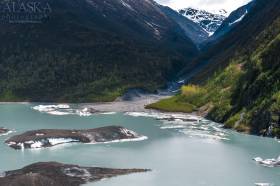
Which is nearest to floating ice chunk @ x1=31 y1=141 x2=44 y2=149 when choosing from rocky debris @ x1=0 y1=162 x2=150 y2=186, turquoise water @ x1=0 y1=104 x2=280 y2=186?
turquoise water @ x1=0 y1=104 x2=280 y2=186

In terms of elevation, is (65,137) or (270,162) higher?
(65,137)

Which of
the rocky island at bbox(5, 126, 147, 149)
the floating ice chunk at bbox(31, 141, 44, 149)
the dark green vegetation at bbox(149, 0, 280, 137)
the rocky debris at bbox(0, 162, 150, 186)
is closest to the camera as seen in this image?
the rocky debris at bbox(0, 162, 150, 186)

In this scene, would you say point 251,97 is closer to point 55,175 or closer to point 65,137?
point 65,137

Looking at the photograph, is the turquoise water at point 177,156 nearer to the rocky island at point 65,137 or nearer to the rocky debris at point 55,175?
the rocky debris at point 55,175

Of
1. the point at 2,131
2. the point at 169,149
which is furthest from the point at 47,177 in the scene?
the point at 2,131

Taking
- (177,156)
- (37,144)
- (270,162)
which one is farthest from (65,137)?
(270,162)

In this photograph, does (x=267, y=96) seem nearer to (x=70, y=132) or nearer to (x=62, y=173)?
(x=70, y=132)

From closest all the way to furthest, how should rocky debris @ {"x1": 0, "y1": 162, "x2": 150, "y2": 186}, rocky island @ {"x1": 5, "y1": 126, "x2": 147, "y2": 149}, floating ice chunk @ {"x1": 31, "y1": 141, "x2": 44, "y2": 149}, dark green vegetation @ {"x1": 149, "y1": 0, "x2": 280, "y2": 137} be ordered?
rocky debris @ {"x1": 0, "y1": 162, "x2": 150, "y2": 186} → floating ice chunk @ {"x1": 31, "y1": 141, "x2": 44, "y2": 149} → rocky island @ {"x1": 5, "y1": 126, "x2": 147, "y2": 149} → dark green vegetation @ {"x1": 149, "y1": 0, "x2": 280, "y2": 137}

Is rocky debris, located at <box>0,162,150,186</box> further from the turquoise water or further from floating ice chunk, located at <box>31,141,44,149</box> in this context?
floating ice chunk, located at <box>31,141,44,149</box>

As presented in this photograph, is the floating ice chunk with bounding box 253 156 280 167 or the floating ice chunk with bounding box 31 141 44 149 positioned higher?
the floating ice chunk with bounding box 31 141 44 149
